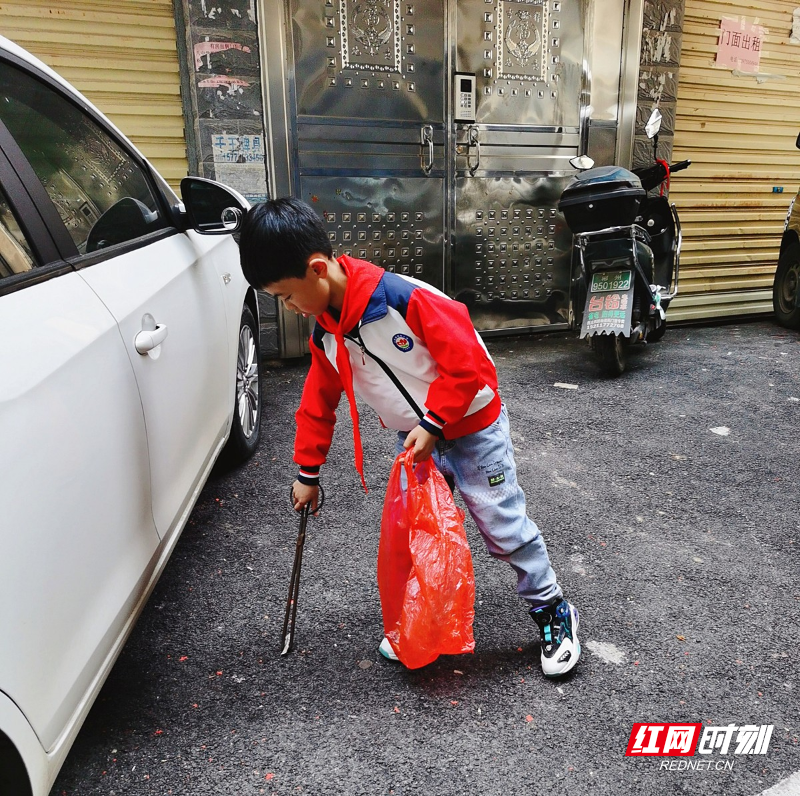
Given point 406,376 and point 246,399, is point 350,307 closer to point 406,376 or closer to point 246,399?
point 406,376

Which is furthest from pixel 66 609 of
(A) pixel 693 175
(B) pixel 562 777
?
(A) pixel 693 175

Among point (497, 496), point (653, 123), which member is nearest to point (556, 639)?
point (497, 496)

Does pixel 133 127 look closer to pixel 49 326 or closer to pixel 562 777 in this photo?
pixel 49 326

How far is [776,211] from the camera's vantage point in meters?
7.41

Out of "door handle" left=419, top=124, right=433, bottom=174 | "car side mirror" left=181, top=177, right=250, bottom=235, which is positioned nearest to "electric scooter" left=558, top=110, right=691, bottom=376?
"door handle" left=419, top=124, right=433, bottom=174

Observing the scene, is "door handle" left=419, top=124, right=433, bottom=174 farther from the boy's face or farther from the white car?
the boy's face

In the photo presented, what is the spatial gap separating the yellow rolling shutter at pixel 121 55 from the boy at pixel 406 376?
12.5ft

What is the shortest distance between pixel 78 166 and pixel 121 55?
3312 mm

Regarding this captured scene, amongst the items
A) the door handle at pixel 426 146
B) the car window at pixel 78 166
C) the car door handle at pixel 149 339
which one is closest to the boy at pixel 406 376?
the car door handle at pixel 149 339

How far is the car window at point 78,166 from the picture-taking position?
5.69 feet

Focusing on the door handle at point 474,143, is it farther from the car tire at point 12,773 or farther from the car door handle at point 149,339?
the car tire at point 12,773

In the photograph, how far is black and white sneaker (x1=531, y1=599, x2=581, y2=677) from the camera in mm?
1990

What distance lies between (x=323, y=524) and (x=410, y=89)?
3828 mm

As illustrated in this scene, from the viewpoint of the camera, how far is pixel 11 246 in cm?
147
